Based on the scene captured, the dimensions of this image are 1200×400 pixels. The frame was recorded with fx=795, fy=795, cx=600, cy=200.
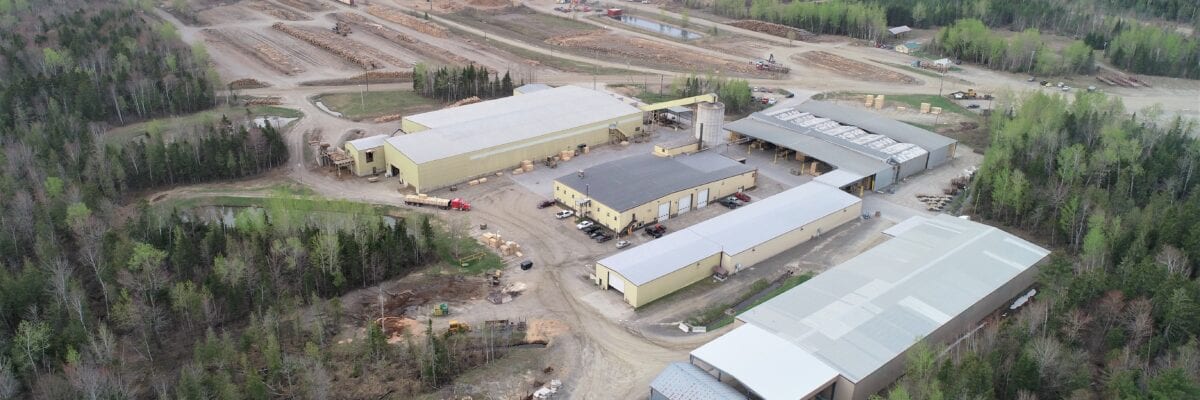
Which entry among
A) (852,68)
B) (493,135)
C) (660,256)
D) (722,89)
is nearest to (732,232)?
(660,256)

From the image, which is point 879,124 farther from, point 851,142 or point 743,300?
point 743,300

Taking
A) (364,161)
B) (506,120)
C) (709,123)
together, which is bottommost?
(364,161)

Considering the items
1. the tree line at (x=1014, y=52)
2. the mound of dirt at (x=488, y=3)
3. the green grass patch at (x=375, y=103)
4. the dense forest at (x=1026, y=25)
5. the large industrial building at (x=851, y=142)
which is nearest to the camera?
the large industrial building at (x=851, y=142)

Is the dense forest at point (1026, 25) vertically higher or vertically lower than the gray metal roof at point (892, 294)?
higher

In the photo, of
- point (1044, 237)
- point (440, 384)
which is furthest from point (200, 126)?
point (1044, 237)

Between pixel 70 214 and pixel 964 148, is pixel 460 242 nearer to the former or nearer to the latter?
pixel 70 214

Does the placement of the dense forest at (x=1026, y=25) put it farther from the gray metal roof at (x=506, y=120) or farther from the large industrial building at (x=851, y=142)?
the gray metal roof at (x=506, y=120)

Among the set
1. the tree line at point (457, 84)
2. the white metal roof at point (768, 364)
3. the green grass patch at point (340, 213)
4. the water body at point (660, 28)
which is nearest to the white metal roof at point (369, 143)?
the green grass patch at point (340, 213)
